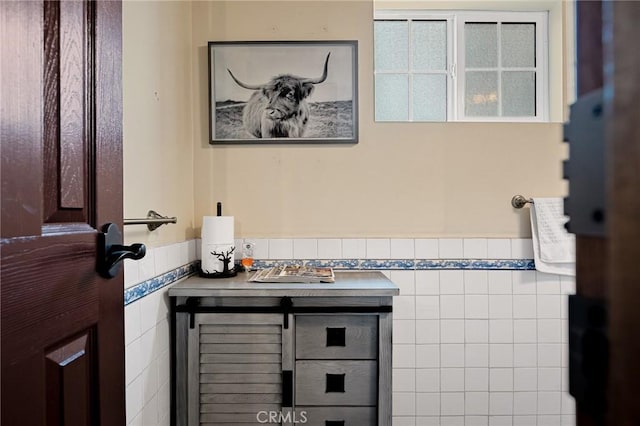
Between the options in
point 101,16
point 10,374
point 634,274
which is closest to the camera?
point 634,274

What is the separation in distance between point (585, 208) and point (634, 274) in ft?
0.21

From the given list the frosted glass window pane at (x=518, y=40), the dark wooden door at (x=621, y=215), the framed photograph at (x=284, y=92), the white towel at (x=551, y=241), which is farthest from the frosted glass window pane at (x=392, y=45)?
the dark wooden door at (x=621, y=215)

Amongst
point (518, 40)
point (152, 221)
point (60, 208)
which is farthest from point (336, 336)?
point (518, 40)

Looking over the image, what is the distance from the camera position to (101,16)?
722mm

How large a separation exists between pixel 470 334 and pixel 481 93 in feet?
4.00

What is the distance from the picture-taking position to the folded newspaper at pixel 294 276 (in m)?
1.52

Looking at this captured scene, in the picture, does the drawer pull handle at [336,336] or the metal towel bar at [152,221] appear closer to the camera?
the metal towel bar at [152,221]

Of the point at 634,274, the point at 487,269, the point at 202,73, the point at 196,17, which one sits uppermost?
the point at 196,17

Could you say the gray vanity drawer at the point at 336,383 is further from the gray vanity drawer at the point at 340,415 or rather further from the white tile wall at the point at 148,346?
the white tile wall at the point at 148,346

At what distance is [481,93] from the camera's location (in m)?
1.97

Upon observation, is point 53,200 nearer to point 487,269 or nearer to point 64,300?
point 64,300

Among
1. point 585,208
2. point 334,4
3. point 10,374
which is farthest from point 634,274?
point 334,4

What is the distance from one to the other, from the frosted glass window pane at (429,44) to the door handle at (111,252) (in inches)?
68.0

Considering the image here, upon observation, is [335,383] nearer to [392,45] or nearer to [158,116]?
[158,116]
